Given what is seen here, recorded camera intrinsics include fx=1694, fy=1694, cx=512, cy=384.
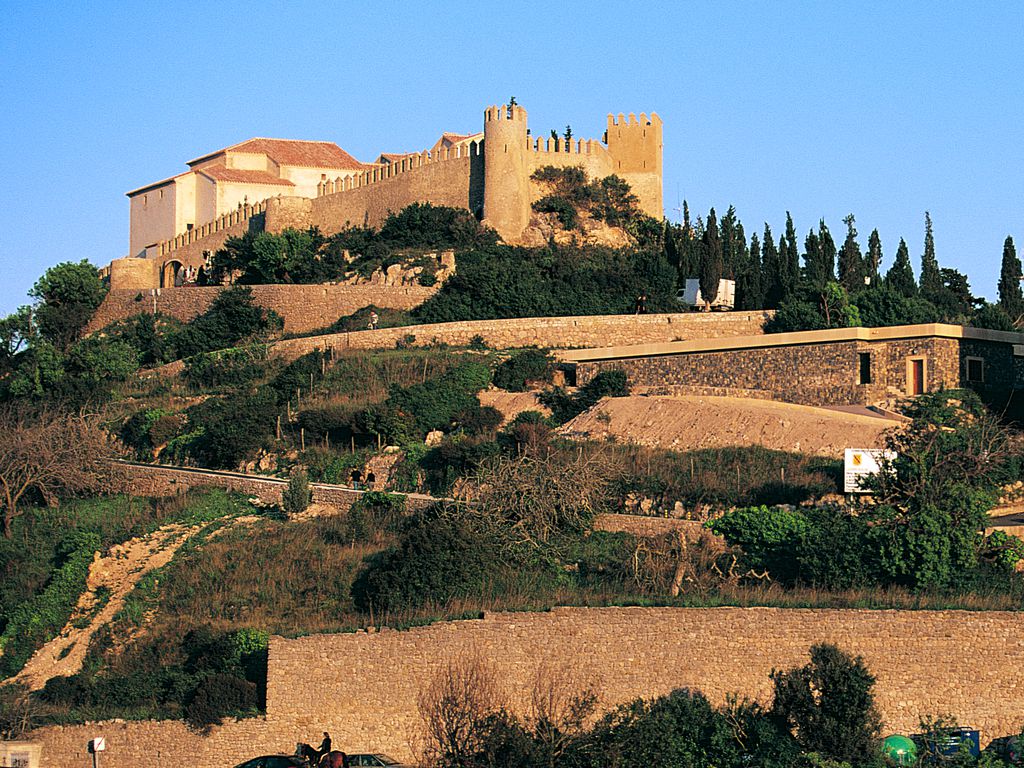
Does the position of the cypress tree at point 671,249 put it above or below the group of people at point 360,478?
above

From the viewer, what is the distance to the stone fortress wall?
24.7m

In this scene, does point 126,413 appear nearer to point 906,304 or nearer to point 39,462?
point 39,462

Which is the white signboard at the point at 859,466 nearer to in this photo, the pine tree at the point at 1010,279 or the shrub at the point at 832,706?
the shrub at the point at 832,706

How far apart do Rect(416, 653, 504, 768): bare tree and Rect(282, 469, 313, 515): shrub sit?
10991 millimetres

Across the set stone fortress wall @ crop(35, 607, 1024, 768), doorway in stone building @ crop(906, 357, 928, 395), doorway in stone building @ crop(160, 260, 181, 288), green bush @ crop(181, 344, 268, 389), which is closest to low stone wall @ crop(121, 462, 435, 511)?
green bush @ crop(181, 344, 268, 389)

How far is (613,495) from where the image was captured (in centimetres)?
3378

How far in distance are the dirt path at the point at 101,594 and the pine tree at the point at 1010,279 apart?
96.2ft

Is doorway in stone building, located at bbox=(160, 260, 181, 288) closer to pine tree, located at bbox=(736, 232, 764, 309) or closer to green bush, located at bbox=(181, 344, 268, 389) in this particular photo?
green bush, located at bbox=(181, 344, 268, 389)

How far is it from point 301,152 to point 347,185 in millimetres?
8291

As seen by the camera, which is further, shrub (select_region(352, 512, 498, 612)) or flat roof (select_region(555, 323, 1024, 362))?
flat roof (select_region(555, 323, 1024, 362))

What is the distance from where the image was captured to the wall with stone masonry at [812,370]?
132 feet

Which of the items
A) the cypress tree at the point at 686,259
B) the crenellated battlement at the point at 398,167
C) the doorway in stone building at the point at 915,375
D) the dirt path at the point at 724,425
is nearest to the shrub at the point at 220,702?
the dirt path at the point at 724,425

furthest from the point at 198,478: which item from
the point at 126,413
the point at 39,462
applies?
the point at 126,413

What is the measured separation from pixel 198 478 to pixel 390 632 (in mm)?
14618
